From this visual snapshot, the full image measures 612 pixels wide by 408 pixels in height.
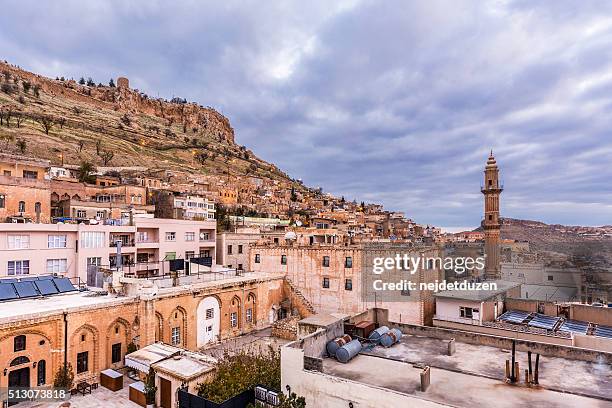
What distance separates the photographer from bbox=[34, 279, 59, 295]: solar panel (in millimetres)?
23219

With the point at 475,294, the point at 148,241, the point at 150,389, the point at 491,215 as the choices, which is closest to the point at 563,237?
the point at 491,215

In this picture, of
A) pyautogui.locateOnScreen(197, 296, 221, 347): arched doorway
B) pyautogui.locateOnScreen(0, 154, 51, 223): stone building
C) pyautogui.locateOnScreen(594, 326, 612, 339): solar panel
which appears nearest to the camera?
pyautogui.locateOnScreen(594, 326, 612, 339): solar panel

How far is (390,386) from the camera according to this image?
40.9ft

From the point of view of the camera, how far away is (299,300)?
35594mm

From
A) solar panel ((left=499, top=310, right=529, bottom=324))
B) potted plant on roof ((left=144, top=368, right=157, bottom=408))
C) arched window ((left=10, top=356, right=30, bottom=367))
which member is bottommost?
potted plant on roof ((left=144, top=368, right=157, bottom=408))

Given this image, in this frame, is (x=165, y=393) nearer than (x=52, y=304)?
Yes

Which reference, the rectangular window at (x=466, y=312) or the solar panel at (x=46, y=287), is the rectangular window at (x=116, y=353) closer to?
the solar panel at (x=46, y=287)

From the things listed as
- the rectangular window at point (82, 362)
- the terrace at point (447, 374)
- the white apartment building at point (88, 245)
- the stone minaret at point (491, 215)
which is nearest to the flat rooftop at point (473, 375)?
the terrace at point (447, 374)

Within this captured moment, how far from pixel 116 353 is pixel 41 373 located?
382 cm

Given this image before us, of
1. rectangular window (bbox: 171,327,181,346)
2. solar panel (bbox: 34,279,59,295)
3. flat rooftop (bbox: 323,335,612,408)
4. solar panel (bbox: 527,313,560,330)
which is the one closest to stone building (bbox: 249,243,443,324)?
solar panel (bbox: 527,313,560,330)

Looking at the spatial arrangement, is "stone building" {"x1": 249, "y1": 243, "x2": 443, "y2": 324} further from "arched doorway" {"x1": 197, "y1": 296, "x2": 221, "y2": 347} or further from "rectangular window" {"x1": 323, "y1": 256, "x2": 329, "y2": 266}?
"arched doorway" {"x1": 197, "y1": 296, "x2": 221, "y2": 347}

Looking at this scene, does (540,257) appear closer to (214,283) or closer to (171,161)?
(214,283)

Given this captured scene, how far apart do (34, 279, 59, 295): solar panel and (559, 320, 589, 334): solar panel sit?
29.9 m

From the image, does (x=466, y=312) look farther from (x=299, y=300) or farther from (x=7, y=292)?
(x=7, y=292)
